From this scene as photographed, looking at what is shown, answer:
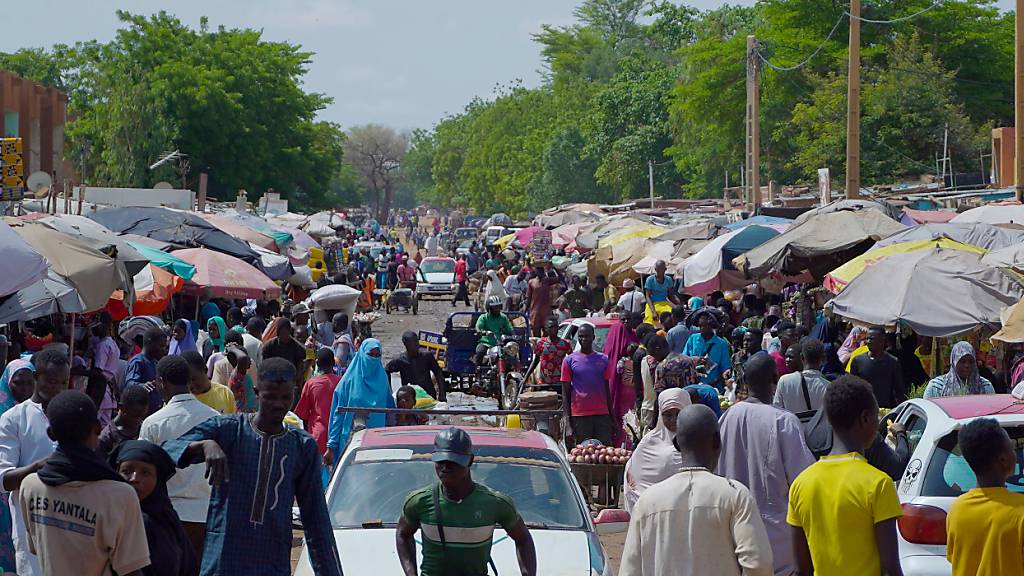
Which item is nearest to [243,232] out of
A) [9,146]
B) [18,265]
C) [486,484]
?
[9,146]

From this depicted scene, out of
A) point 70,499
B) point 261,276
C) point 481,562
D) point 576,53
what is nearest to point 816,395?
point 481,562

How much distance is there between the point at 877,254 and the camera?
1496cm

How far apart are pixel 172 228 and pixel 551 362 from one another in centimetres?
814

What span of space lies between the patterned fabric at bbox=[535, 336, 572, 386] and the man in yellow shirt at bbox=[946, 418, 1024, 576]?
11.0m

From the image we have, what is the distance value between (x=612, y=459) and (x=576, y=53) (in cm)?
10787

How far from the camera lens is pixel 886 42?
50.1m

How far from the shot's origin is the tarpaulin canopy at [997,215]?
1878 cm

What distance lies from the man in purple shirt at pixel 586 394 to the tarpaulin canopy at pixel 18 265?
492 centimetres

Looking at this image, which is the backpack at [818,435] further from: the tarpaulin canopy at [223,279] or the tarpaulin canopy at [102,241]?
the tarpaulin canopy at [223,279]

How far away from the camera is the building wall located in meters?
42.8

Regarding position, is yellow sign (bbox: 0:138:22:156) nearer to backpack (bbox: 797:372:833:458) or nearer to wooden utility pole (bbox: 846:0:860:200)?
wooden utility pole (bbox: 846:0:860:200)

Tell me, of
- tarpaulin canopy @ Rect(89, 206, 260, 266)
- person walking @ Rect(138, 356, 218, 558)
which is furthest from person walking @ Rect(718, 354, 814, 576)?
tarpaulin canopy @ Rect(89, 206, 260, 266)

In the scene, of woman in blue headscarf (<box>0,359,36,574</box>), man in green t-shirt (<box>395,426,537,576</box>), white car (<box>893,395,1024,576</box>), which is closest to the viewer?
man in green t-shirt (<box>395,426,537,576</box>)

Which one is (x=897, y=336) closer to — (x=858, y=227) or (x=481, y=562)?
(x=858, y=227)
